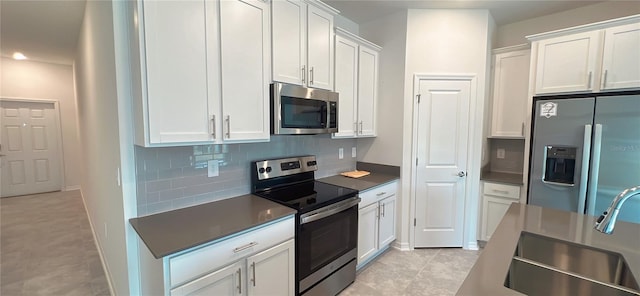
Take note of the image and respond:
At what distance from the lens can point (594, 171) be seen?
7.66ft

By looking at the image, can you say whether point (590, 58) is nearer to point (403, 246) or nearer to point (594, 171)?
point (594, 171)

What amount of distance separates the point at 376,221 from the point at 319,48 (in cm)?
179

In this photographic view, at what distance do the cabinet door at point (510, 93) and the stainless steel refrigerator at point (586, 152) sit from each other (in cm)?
49

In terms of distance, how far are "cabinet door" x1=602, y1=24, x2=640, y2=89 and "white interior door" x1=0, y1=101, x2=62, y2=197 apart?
8751 mm

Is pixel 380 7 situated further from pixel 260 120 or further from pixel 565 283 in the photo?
A: pixel 565 283

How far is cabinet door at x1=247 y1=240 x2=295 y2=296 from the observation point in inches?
63.9

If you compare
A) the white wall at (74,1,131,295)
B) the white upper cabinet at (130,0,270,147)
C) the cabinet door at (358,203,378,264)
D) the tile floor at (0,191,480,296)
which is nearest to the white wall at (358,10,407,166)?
the cabinet door at (358,203,378,264)

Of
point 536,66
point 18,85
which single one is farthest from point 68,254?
point 536,66

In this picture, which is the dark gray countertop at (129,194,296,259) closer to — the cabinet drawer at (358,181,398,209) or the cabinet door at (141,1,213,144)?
the cabinet door at (141,1,213,144)

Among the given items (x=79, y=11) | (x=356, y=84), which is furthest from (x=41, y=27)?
(x=356, y=84)

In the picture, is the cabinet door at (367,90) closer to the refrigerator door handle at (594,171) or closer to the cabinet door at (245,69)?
the cabinet door at (245,69)

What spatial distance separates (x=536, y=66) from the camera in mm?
2719

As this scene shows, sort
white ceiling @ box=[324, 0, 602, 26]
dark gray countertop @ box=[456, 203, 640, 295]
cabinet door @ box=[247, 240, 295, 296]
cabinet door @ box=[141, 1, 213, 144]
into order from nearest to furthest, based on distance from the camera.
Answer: dark gray countertop @ box=[456, 203, 640, 295] < cabinet door @ box=[141, 1, 213, 144] < cabinet door @ box=[247, 240, 295, 296] < white ceiling @ box=[324, 0, 602, 26]

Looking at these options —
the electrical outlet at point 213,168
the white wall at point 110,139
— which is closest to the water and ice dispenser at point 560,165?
the electrical outlet at point 213,168
